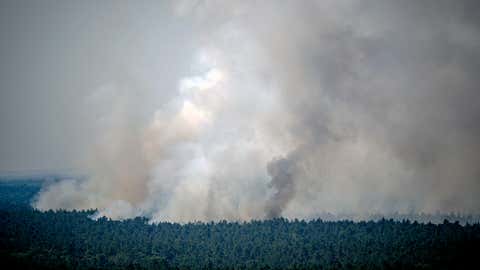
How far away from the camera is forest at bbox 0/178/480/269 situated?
147 meters

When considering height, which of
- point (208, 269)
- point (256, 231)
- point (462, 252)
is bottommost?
point (208, 269)

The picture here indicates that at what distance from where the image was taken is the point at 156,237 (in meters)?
189

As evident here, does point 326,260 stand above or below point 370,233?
below

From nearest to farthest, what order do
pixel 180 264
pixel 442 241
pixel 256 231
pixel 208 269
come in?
pixel 208 269 < pixel 180 264 < pixel 442 241 < pixel 256 231

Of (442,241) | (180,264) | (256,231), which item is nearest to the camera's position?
(180,264)

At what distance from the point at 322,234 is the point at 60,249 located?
84.7m

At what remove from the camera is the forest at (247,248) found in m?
147

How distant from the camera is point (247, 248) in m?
169

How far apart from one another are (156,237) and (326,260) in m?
63.7

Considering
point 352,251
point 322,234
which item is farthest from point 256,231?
point 352,251

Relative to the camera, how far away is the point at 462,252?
14762cm

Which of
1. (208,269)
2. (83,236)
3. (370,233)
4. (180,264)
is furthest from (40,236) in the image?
(370,233)

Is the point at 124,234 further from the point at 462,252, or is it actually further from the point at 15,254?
the point at 462,252

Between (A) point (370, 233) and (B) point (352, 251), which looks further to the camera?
(A) point (370, 233)
